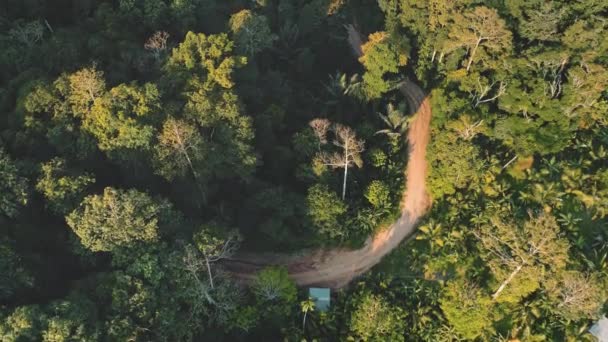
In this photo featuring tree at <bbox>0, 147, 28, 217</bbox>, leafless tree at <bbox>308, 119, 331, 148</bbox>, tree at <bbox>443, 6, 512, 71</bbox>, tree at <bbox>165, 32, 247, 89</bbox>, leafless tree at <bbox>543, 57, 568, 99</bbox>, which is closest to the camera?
tree at <bbox>0, 147, 28, 217</bbox>

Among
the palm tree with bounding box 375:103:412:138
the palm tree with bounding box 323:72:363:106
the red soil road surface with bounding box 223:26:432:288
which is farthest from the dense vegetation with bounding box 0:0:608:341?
the red soil road surface with bounding box 223:26:432:288

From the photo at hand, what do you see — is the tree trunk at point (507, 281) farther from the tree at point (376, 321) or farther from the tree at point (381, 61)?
the tree at point (381, 61)

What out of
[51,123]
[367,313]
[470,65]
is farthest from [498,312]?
[51,123]

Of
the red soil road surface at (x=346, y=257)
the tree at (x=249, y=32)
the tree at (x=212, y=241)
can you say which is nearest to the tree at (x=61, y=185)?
the tree at (x=212, y=241)

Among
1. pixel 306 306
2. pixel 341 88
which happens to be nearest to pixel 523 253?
pixel 306 306

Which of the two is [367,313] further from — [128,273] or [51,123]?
[51,123]

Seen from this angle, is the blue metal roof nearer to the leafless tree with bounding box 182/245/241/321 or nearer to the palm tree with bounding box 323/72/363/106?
the leafless tree with bounding box 182/245/241/321
